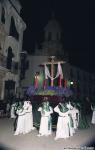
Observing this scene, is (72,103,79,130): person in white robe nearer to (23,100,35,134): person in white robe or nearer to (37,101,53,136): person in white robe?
(37,101,53,136): person in white robe

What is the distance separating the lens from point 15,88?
86.0 feet

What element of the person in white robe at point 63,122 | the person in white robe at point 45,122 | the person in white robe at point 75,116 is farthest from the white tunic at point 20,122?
the person in white robe at point 75,116

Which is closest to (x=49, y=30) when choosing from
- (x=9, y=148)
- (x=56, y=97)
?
(x=56, y=97)

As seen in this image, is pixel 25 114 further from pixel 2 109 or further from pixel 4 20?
pixel 4 20

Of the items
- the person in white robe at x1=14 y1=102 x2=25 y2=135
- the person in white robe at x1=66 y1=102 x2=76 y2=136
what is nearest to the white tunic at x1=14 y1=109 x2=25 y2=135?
the person in white robe at x1=14 y1=102 x2=25 y2=135

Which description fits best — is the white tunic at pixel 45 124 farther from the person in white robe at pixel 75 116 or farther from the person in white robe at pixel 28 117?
Answer: the person in white robe at pixel 75 116

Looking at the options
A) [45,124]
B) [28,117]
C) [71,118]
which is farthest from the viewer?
[28,117]

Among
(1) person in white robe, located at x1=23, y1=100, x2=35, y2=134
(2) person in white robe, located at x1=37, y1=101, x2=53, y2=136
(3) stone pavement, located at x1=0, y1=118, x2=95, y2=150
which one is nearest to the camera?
(3) stone pavement, located at x1=0, y1=118, x2=95, y2=150

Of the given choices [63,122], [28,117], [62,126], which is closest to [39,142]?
[62,126]

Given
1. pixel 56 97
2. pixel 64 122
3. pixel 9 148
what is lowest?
pixel 9 148

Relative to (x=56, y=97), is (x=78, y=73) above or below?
above

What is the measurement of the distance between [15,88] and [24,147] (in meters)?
17.3

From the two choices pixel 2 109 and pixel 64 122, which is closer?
pixel 64 122

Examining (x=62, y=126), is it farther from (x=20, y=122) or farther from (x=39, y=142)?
(x=20, y=122)
